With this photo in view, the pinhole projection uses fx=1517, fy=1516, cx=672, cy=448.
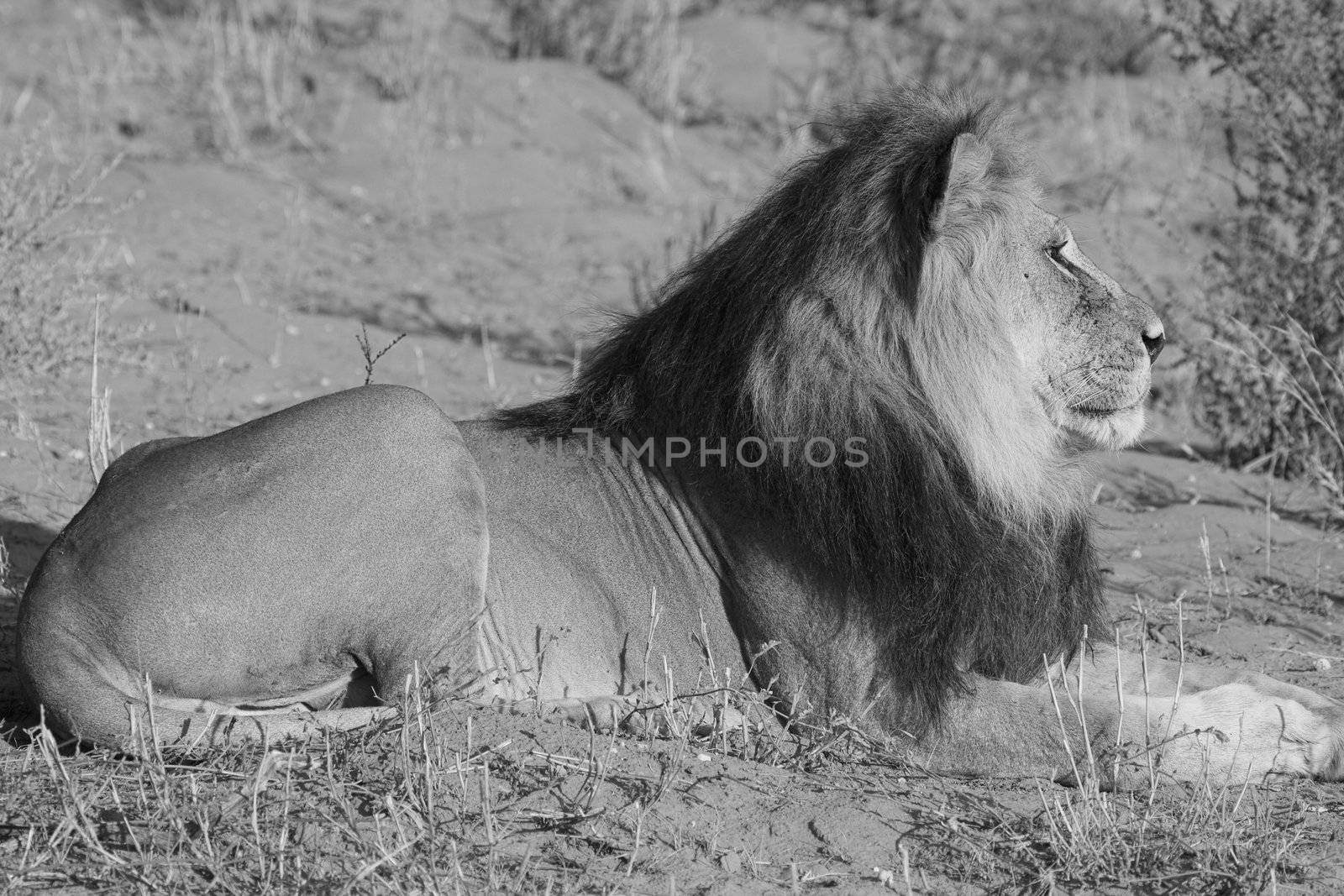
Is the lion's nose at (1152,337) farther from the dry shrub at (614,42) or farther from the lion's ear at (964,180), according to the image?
the dry shrub at (614,42)

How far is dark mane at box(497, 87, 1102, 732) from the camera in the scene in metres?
3.70

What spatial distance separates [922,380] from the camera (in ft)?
12.3

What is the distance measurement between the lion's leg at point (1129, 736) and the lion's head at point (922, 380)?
109mm

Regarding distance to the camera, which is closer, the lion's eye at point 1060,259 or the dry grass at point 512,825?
the dry grass at point 512,825

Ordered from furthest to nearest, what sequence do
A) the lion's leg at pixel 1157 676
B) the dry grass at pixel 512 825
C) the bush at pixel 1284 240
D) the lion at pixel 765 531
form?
the bush at pixel 1284 240
the lion's leg at pixel 1157 676
the lion at pixel 765 531
the dry grass at pixel 512 825

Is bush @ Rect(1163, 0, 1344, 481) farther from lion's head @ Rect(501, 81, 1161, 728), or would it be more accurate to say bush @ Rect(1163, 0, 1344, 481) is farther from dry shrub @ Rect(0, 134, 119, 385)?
dry shrub @ Rect(0, 134, 119, 385)

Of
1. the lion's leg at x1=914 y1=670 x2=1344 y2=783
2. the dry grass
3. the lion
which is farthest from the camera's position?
the lion's leg at x1=914 y1=670 x2=1344 y2=783

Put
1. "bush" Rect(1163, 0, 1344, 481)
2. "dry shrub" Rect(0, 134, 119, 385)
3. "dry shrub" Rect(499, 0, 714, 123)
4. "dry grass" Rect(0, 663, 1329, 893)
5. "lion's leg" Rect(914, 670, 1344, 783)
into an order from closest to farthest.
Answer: "dry grass" Rect(0, 663, 1329, 893), "lion's leg" Rect(914, 670, 1344, 783), "dry shrub" Rect(0, 134, 119, 385), "bush" Rect(1163, 0, 1344, 481), "dry shrub" Rect(499, 0, 714, 123)

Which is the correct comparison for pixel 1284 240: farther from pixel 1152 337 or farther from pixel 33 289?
pixel 33 289

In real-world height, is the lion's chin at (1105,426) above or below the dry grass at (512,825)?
above

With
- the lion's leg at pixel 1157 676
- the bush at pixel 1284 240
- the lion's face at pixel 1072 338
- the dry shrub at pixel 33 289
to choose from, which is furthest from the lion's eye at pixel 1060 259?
the dry shrub at pixel 33 289

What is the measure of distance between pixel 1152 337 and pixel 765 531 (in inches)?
45.7

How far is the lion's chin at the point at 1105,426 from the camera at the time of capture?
3.95 metres

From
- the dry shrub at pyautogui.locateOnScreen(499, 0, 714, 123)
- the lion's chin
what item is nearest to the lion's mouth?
the lion's chin
